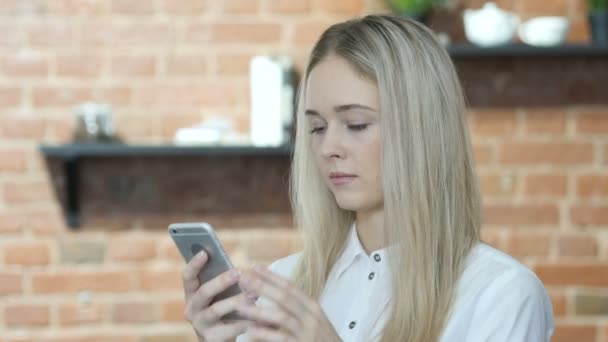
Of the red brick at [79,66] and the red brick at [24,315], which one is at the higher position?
the red brick at [79,66]

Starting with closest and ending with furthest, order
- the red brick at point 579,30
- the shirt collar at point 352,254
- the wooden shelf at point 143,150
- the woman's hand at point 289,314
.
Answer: the woman's hand at point 289,314 < the shirt collar at point 352,254 < the wooden shelf at point 143,150 < the red brick at point 579,30

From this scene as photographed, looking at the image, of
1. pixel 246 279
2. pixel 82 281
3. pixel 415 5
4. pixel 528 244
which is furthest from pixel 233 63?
pixel 246 279

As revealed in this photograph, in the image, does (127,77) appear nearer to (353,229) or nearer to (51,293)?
(51,293)

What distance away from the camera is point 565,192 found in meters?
2.56

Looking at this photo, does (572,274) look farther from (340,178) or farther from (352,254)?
(340,178)

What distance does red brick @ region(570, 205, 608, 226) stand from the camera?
101 inches

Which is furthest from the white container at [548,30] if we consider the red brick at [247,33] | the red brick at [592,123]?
the red brick at [247,33]

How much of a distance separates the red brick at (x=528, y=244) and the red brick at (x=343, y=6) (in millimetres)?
804

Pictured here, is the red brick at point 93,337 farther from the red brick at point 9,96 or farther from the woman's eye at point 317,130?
the woman's eye at point 317,130

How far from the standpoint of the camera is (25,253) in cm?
249

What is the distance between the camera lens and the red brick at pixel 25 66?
246 cm

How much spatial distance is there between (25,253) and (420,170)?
156cm

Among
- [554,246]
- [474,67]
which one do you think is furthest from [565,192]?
[474,67]

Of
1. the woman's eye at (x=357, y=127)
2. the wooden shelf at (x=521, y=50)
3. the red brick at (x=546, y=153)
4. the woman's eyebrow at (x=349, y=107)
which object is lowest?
the red brick at (x=546, y=153)
